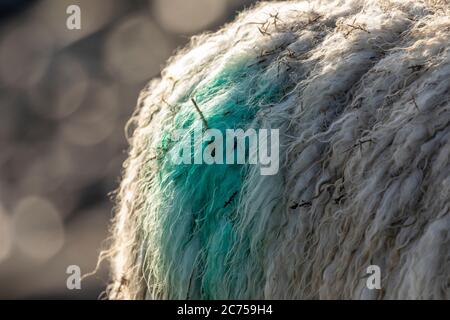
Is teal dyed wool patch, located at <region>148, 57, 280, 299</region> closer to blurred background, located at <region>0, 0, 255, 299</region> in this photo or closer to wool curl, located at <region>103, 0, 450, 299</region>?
wool curl, located at <region>103, 0, 450, 299</region>

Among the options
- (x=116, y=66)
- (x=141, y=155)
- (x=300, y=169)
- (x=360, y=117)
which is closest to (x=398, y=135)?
(x=360, y=117)

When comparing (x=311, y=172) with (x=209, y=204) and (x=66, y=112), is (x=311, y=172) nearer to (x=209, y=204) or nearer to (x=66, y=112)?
(x=209, y=204)

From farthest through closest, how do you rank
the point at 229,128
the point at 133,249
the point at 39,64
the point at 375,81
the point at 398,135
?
the point at 39,64 → the point at 133,249 → the point at 229,128 → the point at 375,81 → the point at 398,135

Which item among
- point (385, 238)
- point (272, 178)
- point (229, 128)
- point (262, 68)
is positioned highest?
point (262, 68)

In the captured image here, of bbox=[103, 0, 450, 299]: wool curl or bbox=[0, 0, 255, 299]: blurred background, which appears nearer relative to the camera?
bbox=[103, 0, 450, 299]: wool curl

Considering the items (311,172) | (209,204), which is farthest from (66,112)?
(311,172)

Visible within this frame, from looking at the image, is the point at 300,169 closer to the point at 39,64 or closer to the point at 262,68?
the point at 262,68

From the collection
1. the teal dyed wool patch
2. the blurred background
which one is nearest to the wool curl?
the teal dyed wool patch
